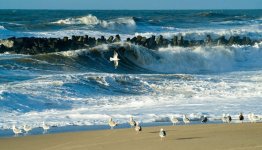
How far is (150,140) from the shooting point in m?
12.1

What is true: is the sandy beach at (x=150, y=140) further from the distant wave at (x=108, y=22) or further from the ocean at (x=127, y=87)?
the distant wave at (x=108, y=22)

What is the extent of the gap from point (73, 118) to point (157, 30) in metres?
35.5

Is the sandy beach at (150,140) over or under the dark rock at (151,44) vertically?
under

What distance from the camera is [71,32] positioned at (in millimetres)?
43094

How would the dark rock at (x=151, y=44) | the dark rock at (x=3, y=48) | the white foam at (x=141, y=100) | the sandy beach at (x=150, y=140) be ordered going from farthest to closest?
the dark rock at (x=151, y=44) → the dark rock at (x=3, y=48) → the white foam at (x=141, y=100) → the sandy beach at (x=150, y=140)

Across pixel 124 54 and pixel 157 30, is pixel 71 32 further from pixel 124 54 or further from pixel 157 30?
pixel 124 54

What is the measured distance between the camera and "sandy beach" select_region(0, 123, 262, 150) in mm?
11359

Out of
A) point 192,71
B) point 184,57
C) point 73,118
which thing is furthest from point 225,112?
point 184,57

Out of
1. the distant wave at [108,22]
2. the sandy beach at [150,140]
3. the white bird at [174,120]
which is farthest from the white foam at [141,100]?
the distant wave at [108,22]

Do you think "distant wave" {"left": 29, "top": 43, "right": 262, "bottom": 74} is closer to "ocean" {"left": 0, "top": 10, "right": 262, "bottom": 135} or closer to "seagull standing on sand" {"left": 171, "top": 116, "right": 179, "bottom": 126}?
"ocean" {"left": 0, "top": 10, "right": 262, "bottom": 135}

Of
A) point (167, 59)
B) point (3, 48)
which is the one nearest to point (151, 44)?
point (167, 59)

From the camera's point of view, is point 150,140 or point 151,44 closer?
point 150,140

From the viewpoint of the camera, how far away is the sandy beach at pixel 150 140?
37.3 ft

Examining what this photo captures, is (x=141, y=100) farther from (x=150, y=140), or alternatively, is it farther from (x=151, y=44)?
(x=151, y=44)
